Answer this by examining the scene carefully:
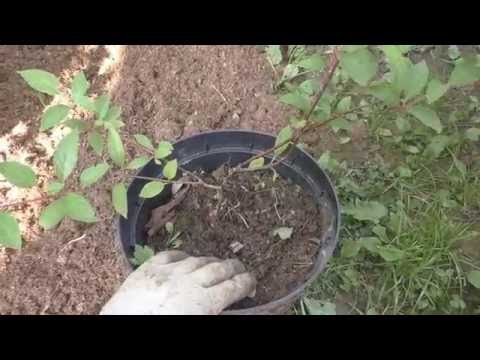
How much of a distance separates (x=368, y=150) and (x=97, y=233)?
46.6 inches

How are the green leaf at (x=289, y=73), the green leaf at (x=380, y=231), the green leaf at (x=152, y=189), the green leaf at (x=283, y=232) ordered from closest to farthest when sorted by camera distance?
the green leaf at (x=152, y=189) < the green leaf at (x=283, y=232) < the green leaf at (x=380, y=231) < the green leaf at (x=289, y=73)

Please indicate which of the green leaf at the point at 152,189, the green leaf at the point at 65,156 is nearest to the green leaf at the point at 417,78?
the green leaf at the point at 152,189

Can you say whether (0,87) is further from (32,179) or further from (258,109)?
(32,179)

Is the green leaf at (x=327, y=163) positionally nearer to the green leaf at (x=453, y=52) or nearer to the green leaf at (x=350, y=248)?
the green leaf at (x=350, y=248)

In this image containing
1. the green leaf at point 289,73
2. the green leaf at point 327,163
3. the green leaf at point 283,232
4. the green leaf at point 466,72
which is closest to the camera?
the green leaf at point 466,72

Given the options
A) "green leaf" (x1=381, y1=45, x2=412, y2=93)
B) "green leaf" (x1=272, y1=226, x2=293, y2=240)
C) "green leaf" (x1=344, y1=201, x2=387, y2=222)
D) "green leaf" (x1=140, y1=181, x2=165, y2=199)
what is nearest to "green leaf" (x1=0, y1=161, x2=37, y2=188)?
"green leaf" (x1=140, y1=181, x2=165, y2=199)

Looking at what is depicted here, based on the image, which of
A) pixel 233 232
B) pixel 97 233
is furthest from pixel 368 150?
pixel 97 233

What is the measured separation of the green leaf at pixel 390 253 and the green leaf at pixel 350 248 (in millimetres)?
83

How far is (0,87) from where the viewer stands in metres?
2.13

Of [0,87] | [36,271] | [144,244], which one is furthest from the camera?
[0,87]

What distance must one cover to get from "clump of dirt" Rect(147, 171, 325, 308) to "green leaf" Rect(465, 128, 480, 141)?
812 millimetres

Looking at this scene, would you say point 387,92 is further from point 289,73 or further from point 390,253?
point 289,73

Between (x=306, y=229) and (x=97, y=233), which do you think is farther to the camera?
(x=97, y=233)

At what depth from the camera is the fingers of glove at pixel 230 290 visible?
1222 mm
